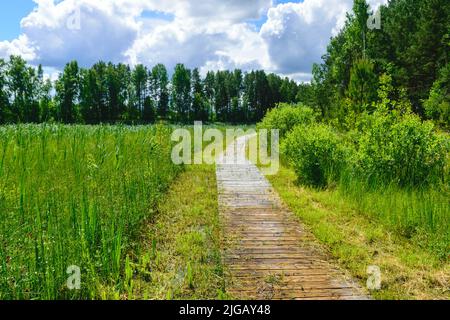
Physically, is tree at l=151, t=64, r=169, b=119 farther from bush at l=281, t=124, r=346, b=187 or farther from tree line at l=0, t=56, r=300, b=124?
bush at l=281, t=124, r=346, b=187

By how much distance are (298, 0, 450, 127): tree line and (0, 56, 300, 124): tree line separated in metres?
34.2

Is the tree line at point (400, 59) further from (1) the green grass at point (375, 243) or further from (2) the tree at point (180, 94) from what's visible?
(2) the tree at point (180, 94)

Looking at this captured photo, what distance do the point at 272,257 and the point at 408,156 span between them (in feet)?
12.4

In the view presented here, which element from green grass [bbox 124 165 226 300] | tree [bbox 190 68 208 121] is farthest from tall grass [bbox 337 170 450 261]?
tree [bbox 190 68 208 121]

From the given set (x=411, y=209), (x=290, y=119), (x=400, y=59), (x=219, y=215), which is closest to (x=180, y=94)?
(x=400, y=59)

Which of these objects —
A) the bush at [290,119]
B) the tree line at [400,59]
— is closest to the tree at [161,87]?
the tree line at [400,59]

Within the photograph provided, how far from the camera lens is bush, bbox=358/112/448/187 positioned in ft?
22.0

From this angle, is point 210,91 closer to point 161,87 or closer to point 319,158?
point 161,87

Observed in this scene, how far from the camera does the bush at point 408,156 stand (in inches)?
264

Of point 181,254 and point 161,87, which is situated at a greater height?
point 161,87

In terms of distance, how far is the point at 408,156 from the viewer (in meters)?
6.77
